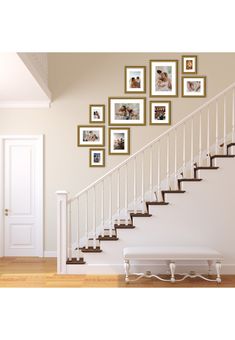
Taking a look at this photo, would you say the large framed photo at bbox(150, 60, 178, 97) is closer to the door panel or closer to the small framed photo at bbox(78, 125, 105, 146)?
the small framed photo at bbox(78, 125, 105, 146)

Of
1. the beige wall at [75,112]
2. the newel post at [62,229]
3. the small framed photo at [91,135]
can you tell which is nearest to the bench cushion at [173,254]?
→ the newel post at [62,229]

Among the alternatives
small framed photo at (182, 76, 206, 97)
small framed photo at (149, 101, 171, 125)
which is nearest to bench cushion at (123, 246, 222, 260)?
small framed photo at (149, 101, 171, 125)

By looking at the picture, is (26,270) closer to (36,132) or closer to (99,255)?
(99,255)

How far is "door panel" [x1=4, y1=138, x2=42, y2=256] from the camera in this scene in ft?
24.5

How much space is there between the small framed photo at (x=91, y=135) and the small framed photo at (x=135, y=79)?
86 cm

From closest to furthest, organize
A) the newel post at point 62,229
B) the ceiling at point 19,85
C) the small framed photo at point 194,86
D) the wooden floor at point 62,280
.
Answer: the ceiling at point 19,85 < the wooden floor at point 62,280 < the newel post at point 62,229 < the small framed photo at point 194,86

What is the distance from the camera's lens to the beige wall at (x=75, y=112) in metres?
7.42

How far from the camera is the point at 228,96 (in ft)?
→ 24.2

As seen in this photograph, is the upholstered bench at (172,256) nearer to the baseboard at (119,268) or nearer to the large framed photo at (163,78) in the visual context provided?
the baseboard at (119,268)

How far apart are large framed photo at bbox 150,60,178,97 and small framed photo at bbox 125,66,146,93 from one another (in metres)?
0.14

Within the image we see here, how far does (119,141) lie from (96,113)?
0.64 metres

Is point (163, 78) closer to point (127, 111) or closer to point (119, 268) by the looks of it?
point (127, 111)
